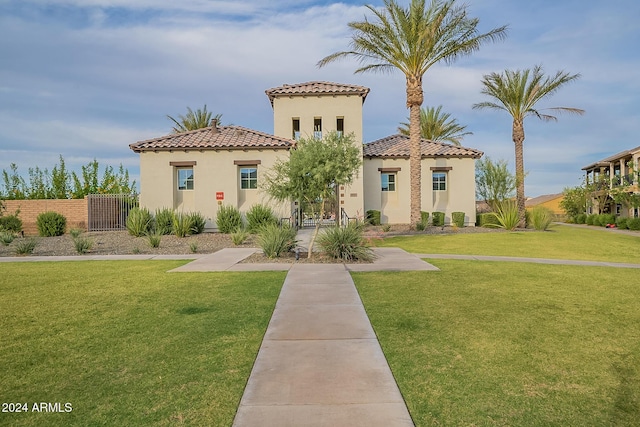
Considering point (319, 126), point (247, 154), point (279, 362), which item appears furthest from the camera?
point (319, 126)

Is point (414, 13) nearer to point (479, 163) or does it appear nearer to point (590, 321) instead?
point (479, 163)

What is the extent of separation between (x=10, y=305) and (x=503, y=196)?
34.0 metres

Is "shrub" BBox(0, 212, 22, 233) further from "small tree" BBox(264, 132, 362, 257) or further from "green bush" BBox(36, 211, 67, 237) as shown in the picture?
"small tree" BBox(264, 132, 362, 257)

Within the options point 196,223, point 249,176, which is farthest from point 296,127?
point 196,223

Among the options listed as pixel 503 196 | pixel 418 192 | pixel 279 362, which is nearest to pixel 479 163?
pixel 503 196

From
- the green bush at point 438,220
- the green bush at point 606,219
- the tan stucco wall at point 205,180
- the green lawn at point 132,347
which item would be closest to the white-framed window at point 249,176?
the tan stucco wall at point 205,180

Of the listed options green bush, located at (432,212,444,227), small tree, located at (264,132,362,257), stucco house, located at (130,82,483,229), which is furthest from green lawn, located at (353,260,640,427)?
green bush, located at (432,212,444,227)

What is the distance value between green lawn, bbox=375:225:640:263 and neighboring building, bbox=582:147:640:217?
834 inches

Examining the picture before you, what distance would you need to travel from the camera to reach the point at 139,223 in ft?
69.4

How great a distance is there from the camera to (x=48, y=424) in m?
3.33

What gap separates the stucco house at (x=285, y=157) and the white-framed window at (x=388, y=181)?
0.07 m

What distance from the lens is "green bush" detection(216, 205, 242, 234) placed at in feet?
72.2

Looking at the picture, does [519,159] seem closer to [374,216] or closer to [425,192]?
[425,192]

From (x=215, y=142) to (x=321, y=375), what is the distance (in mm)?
21040
